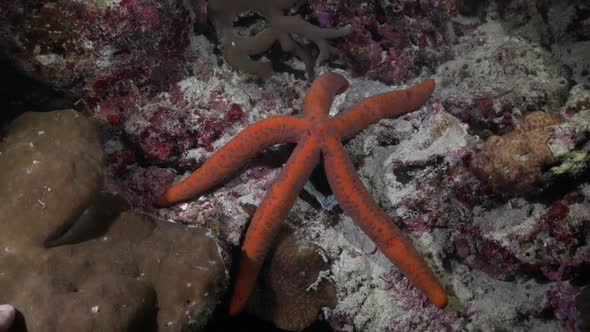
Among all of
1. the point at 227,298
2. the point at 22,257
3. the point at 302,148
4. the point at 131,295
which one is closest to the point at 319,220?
the point at 302,148

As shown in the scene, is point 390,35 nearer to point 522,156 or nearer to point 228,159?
point 522,156

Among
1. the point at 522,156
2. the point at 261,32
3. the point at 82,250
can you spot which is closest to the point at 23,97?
the point at 82,250

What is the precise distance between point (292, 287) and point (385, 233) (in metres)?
1.01

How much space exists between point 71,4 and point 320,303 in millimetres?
3351

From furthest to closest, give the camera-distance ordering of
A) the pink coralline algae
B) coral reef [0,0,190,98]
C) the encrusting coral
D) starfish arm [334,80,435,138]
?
the pink coralline algae < the encrusting coral < starfish arm [334,80,435,138] < coral reef [0,0,190,98]

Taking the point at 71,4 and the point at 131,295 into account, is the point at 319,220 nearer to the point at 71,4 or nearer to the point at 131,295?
the point at 131,295

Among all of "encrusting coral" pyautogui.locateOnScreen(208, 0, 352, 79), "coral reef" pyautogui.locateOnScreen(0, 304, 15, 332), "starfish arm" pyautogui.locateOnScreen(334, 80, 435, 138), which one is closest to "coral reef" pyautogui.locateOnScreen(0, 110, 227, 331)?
"coral reef" pyautogui.locateOnScreen(0, 304, 15, 332)

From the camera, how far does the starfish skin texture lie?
3352 mm

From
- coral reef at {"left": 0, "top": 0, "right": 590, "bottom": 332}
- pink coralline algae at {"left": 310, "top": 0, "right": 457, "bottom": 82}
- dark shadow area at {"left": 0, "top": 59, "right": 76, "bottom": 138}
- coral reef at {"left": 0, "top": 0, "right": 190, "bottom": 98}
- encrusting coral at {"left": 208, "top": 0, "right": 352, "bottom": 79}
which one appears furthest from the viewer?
pink coralline algae at {"left": 310, "top": 0, "right": 457, "bottom": 82}

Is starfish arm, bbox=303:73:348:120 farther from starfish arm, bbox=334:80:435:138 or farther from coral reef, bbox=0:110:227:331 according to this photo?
coral reef, bbox=0:110:227:331

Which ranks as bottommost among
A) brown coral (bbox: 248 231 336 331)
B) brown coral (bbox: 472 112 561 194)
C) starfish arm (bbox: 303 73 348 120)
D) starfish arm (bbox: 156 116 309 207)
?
brown coral (bbox: 248 231 336 331)

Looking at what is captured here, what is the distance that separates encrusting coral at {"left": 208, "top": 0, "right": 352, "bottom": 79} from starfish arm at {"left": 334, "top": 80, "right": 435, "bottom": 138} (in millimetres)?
1090

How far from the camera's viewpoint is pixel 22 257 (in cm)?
252

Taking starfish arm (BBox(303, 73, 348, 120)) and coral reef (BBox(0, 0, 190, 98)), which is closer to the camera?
coral reef (BBox(0, 0, 190, 98))
